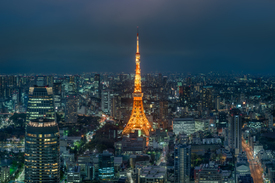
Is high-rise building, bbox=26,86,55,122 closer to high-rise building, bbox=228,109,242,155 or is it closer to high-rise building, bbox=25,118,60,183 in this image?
high-rise building, bbox=25,118,60,183

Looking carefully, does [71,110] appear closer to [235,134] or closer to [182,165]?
[235,134]

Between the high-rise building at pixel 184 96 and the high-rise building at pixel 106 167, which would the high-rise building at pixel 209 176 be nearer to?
the high-rise building at pixel 106 167

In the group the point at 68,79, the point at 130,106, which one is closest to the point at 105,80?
the point at 68,79

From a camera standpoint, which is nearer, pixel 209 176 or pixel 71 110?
pixel 209 176

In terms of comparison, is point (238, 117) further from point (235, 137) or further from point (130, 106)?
point (130, 106)

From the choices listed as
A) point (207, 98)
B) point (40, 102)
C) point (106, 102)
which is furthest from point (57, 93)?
point (40, 102)

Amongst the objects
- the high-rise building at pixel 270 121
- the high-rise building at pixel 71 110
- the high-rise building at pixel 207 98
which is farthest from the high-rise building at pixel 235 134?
the high-rise building at pixel 71 110
